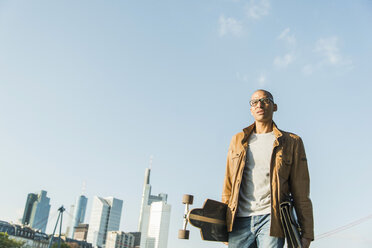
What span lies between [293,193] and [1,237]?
83.1m

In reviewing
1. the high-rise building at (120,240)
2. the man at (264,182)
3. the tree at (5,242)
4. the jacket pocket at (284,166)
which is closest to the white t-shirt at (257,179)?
the man at (264,182)

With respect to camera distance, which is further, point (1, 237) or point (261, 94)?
point (1, 237)

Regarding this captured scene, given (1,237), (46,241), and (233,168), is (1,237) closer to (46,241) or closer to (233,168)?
(46,241)

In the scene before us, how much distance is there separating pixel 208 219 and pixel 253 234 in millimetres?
434

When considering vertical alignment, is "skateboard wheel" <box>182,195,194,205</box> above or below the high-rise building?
below

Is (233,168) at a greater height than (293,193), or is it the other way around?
(233,168)

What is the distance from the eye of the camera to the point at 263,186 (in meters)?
3.43

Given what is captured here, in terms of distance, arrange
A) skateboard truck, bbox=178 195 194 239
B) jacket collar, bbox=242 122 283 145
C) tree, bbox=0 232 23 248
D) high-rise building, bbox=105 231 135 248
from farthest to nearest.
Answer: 1. high-rise building, bbox=105 231 135 248
2. tree, bbox=0 232 23 248
3. jacket collar, bbox=242 122 283 145
4. skateboard truck, bbox=178 195 194 239

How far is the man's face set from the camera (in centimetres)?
381

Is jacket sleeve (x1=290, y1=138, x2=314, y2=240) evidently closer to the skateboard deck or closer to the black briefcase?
the black briefcase

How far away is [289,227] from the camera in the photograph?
315 centimetres

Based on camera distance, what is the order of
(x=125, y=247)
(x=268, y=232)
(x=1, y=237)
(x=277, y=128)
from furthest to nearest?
(x=125, y=247), (x=1, y=237), (x=277, y=128), (x=268, y=232)

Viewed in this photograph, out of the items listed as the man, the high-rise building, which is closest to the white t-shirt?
the man

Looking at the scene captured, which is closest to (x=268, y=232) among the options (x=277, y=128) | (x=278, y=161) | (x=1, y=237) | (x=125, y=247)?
(x=278, y=161)
